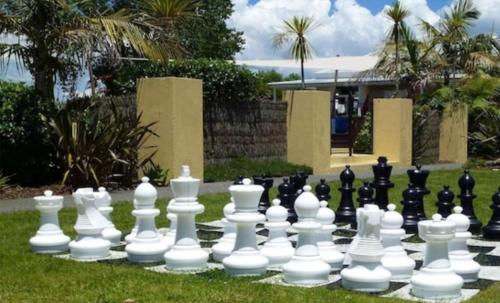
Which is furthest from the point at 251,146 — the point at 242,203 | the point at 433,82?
the point at 242,203

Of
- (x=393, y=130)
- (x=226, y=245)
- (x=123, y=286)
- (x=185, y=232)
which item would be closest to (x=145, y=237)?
(x=185, y=232)

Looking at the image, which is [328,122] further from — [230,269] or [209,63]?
[230,269]

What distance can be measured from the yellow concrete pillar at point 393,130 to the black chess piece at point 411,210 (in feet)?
37.8

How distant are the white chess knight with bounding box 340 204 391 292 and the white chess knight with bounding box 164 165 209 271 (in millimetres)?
1122

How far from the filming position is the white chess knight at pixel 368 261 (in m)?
4.65

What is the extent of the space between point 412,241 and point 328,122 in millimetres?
9856

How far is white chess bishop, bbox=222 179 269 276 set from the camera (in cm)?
504

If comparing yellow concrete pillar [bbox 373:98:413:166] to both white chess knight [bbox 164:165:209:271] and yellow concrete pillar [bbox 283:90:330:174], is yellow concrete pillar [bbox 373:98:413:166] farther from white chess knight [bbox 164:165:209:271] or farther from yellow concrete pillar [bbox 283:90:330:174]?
white chess knight [bbox 164:165:209:271]

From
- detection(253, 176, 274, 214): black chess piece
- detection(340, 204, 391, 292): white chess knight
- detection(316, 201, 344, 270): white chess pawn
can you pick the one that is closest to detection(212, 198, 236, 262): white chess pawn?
detection(316, 201, 344, 270): white chess pawn

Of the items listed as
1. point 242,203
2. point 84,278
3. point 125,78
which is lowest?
point 84,278

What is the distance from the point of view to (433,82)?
2134 cm

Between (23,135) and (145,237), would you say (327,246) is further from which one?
(23,135)

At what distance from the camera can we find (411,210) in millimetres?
7039

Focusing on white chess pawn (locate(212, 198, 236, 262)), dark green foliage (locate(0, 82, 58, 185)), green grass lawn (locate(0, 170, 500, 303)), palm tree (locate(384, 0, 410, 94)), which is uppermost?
palm tree (locate(384, 0, 410, 94))
